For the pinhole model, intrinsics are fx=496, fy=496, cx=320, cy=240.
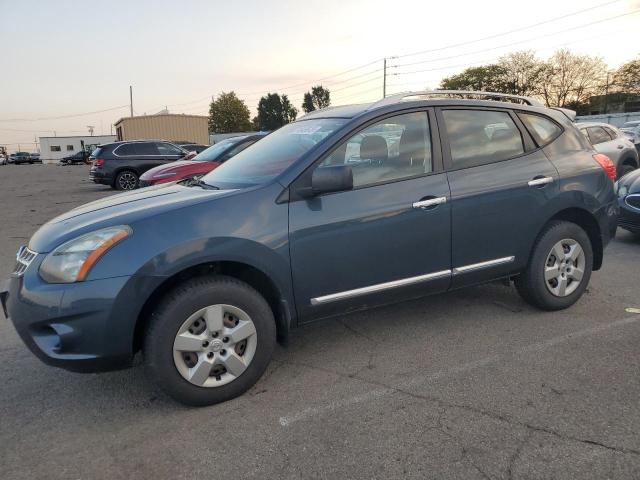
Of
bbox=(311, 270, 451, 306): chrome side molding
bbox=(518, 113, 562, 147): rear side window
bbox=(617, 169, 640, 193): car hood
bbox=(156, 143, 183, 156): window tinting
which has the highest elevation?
bbox=(156, 143, 183, 156): window tinting

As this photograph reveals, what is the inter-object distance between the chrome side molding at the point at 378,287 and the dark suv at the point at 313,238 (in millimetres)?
10

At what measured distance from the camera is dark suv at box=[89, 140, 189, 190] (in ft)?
51.9

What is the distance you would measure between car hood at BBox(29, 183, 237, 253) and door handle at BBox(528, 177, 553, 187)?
2.32 m

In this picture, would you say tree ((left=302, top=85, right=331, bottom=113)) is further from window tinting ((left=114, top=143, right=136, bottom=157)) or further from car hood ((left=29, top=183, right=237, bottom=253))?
car hood ((left=29, top=183, right=237, bottom=253))

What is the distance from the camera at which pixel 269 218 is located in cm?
294

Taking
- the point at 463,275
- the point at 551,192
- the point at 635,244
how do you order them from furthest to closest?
the point at 635,244, the point at 551,192, the point at 463,275

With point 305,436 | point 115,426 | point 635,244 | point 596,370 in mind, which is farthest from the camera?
point 635,244

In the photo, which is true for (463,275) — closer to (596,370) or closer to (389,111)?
(596,370)

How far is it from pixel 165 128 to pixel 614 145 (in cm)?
3791

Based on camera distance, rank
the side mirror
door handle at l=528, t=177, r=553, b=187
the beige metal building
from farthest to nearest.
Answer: the beige metal building, door handle at l=528, t=177, r=553, b=187, the side mirror

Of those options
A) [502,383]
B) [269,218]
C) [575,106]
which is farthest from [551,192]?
[575,106]

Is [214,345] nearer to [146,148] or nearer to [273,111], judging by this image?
[146,148]

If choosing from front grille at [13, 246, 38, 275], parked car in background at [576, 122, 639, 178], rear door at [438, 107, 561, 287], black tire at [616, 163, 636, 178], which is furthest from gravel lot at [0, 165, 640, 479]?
black tire at [616, 163, 636, 178]

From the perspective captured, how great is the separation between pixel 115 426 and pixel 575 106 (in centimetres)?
7004
